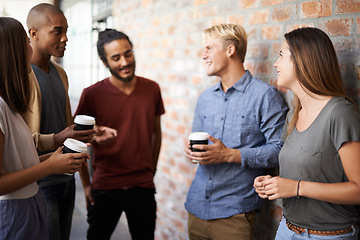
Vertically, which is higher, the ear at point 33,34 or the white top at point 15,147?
the ear at point 33,34

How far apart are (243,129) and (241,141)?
6 cm

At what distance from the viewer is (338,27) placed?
162cm

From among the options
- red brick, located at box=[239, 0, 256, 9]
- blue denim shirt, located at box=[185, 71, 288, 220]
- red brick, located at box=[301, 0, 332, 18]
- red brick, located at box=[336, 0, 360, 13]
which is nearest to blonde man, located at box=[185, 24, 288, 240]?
blue denim shirt, located at box=[185, 71, 288, 220]

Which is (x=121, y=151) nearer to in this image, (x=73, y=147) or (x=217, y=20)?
(x=73, y=147)

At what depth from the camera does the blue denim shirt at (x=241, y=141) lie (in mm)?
1838

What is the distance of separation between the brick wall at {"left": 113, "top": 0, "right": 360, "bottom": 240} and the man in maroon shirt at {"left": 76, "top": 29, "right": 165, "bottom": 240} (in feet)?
1.78

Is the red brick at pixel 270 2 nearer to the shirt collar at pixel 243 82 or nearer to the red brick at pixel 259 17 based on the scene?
the red brick at pixel 259 17

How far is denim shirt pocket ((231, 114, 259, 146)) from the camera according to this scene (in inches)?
74.3

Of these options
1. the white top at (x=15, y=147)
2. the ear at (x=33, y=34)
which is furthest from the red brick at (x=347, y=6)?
the ear at (x=33, y=34)

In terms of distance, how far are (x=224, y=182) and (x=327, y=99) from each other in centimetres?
74

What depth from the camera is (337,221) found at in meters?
1.39

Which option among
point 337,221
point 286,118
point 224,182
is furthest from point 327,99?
point 224,182

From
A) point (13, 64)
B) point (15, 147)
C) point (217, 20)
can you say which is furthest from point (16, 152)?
point (217, 20)

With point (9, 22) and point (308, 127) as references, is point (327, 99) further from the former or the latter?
point (9, 22)
